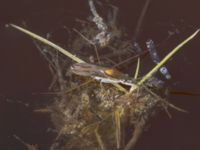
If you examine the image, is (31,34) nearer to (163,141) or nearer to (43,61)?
(43,61)

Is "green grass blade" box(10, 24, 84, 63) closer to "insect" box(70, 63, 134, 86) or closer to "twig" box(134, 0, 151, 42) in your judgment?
"insect" box(70, 63, 134, 86)

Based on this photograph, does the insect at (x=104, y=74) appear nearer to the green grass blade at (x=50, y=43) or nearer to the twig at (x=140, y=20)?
the green grass blade at (x=50, y=43)

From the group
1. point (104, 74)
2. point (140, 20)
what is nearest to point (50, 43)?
point (104, 74)

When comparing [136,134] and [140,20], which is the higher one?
[140,20]

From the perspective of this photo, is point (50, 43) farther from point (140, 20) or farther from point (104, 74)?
point (140, 20)

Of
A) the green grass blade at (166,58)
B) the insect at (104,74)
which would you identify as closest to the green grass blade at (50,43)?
the insect at (104,74)

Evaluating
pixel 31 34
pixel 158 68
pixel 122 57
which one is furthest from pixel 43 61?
pixel 158 68

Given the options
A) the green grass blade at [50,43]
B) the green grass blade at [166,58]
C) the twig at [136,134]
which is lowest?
the twig at [136,134]

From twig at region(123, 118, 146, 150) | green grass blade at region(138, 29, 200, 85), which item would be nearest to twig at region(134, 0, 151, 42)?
green grass blade at region(138, 29, 200, 85)
